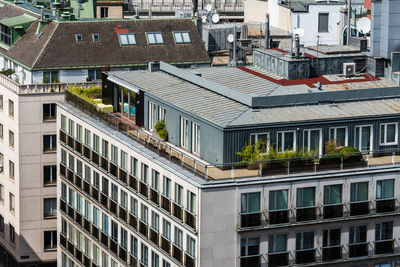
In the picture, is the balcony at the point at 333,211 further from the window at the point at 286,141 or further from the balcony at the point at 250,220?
the window at the point at 286,141

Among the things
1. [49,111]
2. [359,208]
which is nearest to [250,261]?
[359,208]

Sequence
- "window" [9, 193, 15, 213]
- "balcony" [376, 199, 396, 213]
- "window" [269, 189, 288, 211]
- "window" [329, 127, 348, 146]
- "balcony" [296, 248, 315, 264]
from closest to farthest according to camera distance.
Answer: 1. "window" [269, 189, 288, 211]
2. "balcony" [296, 248, 315, 264]
3. "balcony" [376, 199, 396, 213]
4. "window" [329, 127, 348, 146]
5. "window" [9, 193, 15, 213]

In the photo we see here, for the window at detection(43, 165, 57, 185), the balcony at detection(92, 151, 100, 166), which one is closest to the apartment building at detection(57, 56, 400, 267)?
the balcony at detection(92, 151, 100, 166)

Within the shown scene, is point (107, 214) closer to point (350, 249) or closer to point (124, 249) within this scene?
point (124, 249)

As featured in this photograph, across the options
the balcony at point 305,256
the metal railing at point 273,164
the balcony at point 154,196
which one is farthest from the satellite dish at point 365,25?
the balcony at point 305,256

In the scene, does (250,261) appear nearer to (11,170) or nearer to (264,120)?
(264,120)

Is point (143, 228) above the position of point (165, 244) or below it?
above

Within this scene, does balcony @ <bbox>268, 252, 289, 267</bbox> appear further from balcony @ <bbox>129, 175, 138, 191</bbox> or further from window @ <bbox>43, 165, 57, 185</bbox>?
window @ <bbox>43, 165, 57, 185</bbox>
